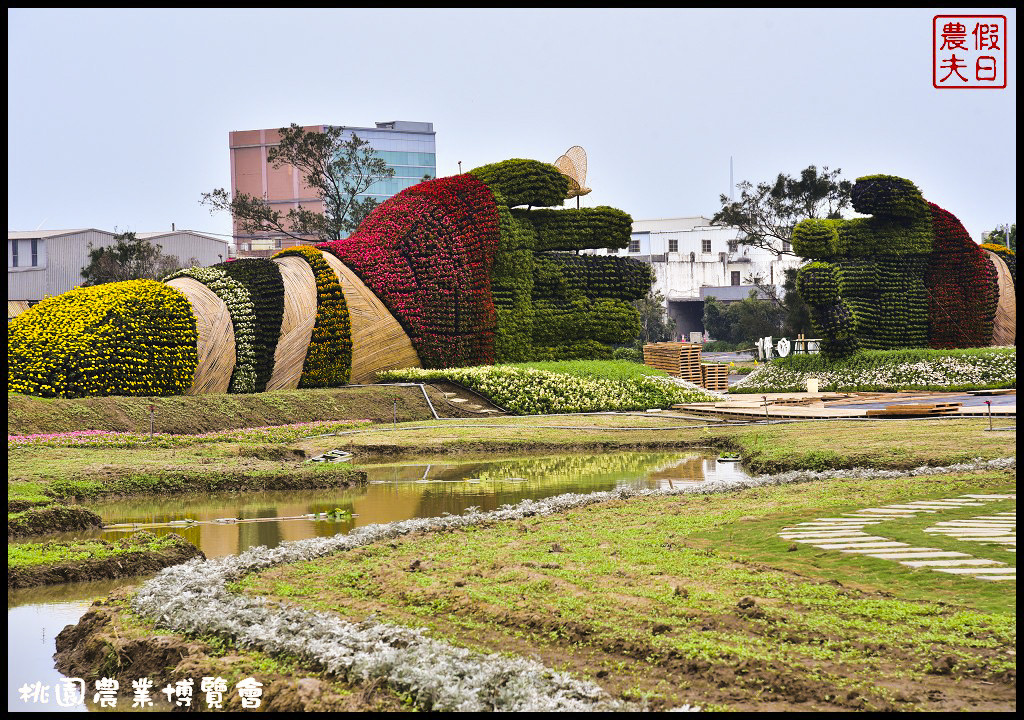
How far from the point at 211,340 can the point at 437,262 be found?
274 inches

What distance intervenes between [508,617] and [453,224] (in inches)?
887

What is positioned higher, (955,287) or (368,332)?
(955,287)

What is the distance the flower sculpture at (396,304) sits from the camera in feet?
70.5

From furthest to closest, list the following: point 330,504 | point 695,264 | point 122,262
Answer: point 695,264
point 122,262
point 330,504

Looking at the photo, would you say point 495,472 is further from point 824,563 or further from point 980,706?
point 980,706

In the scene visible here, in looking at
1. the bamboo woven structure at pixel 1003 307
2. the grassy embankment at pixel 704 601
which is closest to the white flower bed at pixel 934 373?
the bamboo woven structure at pixel 1003 307

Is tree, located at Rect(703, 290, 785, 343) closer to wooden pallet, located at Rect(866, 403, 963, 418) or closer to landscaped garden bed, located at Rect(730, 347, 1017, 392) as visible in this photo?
landscaped garden bed, located at Rect(730, 347, 1017, 392)

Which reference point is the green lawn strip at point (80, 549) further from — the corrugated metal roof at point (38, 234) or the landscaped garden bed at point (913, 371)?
the corrugated metal roof at point (38, 234)

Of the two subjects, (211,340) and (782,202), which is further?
(782,202)

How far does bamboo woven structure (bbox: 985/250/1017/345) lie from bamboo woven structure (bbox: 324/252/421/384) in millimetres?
18425

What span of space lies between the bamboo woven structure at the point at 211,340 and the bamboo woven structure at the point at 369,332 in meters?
3.36

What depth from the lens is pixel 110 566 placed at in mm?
8609

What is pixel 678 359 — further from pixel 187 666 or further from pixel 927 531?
pixel 187 666

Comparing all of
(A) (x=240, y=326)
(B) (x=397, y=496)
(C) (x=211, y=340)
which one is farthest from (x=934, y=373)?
(B) (x=397, y=496)
